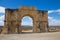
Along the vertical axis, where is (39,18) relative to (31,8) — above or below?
below

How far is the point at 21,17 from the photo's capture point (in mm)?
20594

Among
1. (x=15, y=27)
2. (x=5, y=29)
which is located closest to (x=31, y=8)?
(x=15, y=27)

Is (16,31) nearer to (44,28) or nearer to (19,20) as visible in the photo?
(19,20)

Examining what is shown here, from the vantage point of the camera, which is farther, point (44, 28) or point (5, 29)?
point (44, 28)

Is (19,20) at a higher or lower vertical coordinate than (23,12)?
lower

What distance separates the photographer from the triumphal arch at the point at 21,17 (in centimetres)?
2016

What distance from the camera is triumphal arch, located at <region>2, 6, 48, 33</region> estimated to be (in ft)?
66.1

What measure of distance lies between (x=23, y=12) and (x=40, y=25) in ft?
11.8

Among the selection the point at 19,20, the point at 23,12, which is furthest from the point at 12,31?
the point at 23,12

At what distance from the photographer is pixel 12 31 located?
20078 millimetres

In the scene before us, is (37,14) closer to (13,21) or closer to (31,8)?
(31,8)

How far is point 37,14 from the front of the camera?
68.2 feet

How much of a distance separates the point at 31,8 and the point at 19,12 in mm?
2095

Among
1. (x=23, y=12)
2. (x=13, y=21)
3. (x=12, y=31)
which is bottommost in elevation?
(x=12, y=31)
